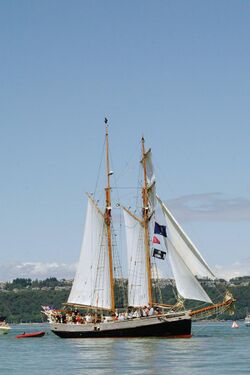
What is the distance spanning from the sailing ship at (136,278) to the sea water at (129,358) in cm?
212

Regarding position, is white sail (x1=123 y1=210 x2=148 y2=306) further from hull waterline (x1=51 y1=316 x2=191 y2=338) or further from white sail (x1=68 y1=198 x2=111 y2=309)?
white sail (x1=68 y1=198 x2=111 y2=309)

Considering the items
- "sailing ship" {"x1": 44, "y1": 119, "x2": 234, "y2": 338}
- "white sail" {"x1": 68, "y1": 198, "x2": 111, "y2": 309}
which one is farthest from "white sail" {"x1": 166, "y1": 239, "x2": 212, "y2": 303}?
"white sail" {"x1": 68, "y1": 198, "x2": 111, "y2": 309}

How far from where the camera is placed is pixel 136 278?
351 feet

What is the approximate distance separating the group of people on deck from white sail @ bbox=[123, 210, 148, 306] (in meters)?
1.13

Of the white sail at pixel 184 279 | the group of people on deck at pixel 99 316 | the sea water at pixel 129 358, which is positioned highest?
the white sail at pixel 184 279

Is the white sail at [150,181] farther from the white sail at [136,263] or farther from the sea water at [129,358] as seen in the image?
the sea water at [129,358]

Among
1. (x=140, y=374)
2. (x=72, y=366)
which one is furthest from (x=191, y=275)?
(x=140, y=374)

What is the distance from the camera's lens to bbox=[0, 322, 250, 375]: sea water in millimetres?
70125

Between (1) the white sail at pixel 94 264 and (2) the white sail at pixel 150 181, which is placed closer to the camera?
(2) the white sail at pixel 150 181

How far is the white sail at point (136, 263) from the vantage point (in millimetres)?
106125

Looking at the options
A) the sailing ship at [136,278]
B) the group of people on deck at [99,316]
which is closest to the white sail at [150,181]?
the sailing ship at [136,278]

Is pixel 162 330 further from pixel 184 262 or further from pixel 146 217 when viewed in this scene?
pixel 146 217

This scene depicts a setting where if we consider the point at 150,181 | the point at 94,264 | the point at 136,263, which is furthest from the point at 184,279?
the point at 94,264

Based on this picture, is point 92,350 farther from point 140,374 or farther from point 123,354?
point 140,374
